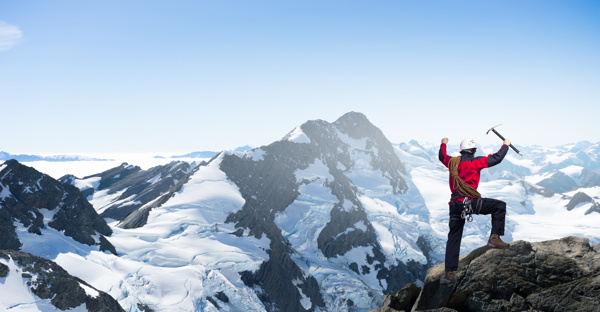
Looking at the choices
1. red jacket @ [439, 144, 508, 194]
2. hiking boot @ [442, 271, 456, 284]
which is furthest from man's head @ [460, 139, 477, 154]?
hiking boot @ [442, 271, 456, 284]

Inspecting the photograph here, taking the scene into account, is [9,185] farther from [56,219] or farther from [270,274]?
[270,274]

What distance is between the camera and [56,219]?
261ft

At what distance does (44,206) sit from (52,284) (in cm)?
4108

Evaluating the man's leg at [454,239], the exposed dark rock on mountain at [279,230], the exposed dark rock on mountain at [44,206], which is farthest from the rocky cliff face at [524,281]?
the exposed dark rock on mountain at [44,206]

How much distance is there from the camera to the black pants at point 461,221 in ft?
37.5

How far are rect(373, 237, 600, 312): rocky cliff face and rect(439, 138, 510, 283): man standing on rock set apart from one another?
0.46 m

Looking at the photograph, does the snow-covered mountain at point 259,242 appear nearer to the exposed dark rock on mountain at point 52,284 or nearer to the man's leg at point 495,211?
the exposed dark rock on mountain at point 52,284

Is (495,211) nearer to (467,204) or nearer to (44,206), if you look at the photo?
(467,204)

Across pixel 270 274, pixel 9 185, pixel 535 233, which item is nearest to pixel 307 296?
pixel 270 274

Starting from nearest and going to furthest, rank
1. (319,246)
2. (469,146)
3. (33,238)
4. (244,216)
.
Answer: (469,146), (33,238), (244,216), (319,246)

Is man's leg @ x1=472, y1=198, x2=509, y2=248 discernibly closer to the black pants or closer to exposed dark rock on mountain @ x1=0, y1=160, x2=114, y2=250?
the black pants

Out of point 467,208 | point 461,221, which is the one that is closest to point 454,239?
point 461,221

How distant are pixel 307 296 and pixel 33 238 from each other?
67770 mm

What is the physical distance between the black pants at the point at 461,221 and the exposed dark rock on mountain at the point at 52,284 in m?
54.7
